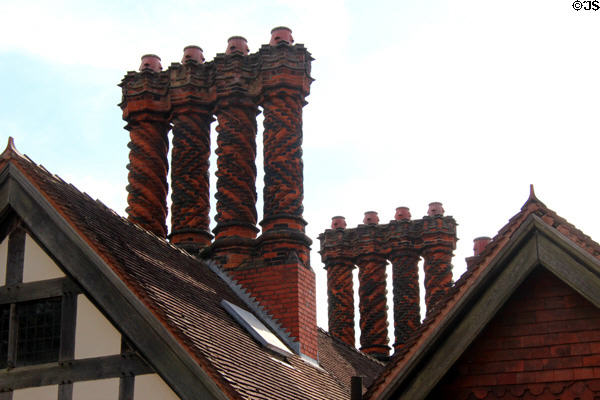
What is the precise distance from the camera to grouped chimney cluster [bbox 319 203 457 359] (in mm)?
24156

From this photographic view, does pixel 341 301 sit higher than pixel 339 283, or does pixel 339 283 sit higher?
pixel 339 283

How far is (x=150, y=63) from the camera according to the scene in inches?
713

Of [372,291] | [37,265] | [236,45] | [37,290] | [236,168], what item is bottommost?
[37,290]

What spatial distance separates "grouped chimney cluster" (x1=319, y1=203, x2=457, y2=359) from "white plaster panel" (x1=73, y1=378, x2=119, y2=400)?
14745 mm

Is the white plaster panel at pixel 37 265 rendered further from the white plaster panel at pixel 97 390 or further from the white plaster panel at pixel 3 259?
the white plaster panel at pixel 97 390

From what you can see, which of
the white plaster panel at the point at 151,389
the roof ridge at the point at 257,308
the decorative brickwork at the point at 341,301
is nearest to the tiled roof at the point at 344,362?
the roof ridge at the point at 257,308

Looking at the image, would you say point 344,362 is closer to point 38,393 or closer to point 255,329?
point 255,329

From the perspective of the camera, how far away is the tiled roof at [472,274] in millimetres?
8312

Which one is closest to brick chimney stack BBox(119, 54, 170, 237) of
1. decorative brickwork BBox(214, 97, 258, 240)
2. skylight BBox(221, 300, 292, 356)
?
decorative brickwork BBox(214, 97, 258, 240)

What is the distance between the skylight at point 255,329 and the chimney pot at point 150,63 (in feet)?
21.5

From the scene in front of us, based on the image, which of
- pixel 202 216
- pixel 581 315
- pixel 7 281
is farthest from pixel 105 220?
pixel 581 315

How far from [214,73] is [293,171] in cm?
275

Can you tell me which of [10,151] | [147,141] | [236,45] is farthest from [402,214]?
[10,151]

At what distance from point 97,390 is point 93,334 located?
609 mm
